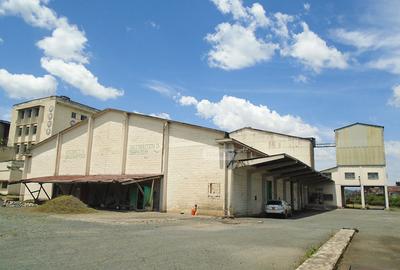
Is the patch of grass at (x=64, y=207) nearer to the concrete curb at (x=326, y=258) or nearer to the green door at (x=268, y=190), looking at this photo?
the green door at (x=268, y=190)

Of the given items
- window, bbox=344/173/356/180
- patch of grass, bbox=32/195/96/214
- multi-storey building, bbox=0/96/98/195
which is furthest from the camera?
multi-storey building, bbox=0/96/98/195

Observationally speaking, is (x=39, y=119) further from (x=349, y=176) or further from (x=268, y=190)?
(x=349, y=176)

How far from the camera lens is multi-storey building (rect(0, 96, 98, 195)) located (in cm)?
5438

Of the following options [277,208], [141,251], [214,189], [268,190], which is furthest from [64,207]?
[268,190]

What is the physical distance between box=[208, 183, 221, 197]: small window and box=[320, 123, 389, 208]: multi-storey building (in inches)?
1340

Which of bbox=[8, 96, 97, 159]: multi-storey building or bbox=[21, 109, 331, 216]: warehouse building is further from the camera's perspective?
bbox=[8, 96, 97, 159]: multi-storey building

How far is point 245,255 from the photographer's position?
869 centimetres

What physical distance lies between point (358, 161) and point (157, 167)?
3632 cm

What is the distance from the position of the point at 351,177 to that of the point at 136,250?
163 feet

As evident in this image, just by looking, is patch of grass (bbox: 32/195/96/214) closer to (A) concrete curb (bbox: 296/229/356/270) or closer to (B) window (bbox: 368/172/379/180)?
(A) concrete curb (bbox: 296/229/356/270)

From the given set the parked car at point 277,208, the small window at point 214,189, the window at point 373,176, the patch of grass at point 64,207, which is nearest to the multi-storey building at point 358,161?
the window at point 373,176

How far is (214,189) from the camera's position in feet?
80.4

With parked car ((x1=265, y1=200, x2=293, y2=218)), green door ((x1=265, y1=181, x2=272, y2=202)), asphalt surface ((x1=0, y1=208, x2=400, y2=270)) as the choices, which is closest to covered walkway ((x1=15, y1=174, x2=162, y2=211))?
parked car ((x1=265, y1=200, x2=293, y2=218))

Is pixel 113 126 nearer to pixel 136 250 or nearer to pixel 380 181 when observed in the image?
pixel 136 250
